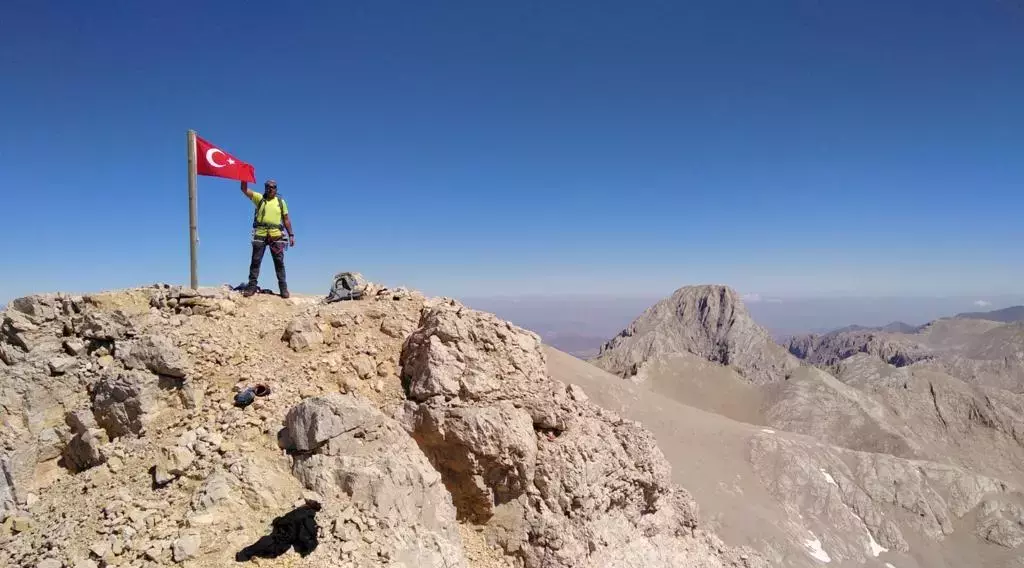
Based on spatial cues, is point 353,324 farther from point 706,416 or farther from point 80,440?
point 706,416

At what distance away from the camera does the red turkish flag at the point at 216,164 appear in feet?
36.6

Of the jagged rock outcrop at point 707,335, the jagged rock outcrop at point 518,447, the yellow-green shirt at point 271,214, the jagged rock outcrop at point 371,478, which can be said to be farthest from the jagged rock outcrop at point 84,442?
the jagged rock outcrop at point 707,335

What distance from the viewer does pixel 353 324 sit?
11.3m

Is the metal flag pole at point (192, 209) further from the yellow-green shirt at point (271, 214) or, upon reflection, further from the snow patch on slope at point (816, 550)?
the snow patch on slope at point (816, 550)

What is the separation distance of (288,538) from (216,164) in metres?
8.87

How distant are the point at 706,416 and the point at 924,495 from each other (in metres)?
25.3

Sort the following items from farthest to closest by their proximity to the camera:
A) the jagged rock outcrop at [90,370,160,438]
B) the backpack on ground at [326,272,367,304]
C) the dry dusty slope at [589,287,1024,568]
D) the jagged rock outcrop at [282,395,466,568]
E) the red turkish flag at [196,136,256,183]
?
1. the dry dusty slope at [589,287,1024,568]
2. the backpack on ground at [326,272,367,304]
3. the red turkish flag at [196,136,256,183]
4. the jagged rock outcrop at [90,370,160,438]
5. the jagged rock outcrop at [282,395,466,568]

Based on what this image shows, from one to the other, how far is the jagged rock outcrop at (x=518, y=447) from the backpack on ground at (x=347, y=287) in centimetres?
225

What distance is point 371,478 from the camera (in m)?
7.91

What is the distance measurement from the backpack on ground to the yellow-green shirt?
198 cm

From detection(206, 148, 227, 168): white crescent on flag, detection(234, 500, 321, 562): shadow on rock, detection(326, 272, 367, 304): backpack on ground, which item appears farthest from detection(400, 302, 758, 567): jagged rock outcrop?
detection(206, 148, 227, 168): white crescent on flag

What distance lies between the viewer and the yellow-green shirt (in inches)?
479

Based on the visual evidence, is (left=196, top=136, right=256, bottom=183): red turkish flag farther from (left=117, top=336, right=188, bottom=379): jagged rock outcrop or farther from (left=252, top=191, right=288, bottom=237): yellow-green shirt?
(left=117, top=336, right=188, bottom=379): jagged rock outcrop

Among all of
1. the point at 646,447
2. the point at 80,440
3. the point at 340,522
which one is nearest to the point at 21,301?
the point at 80,440
